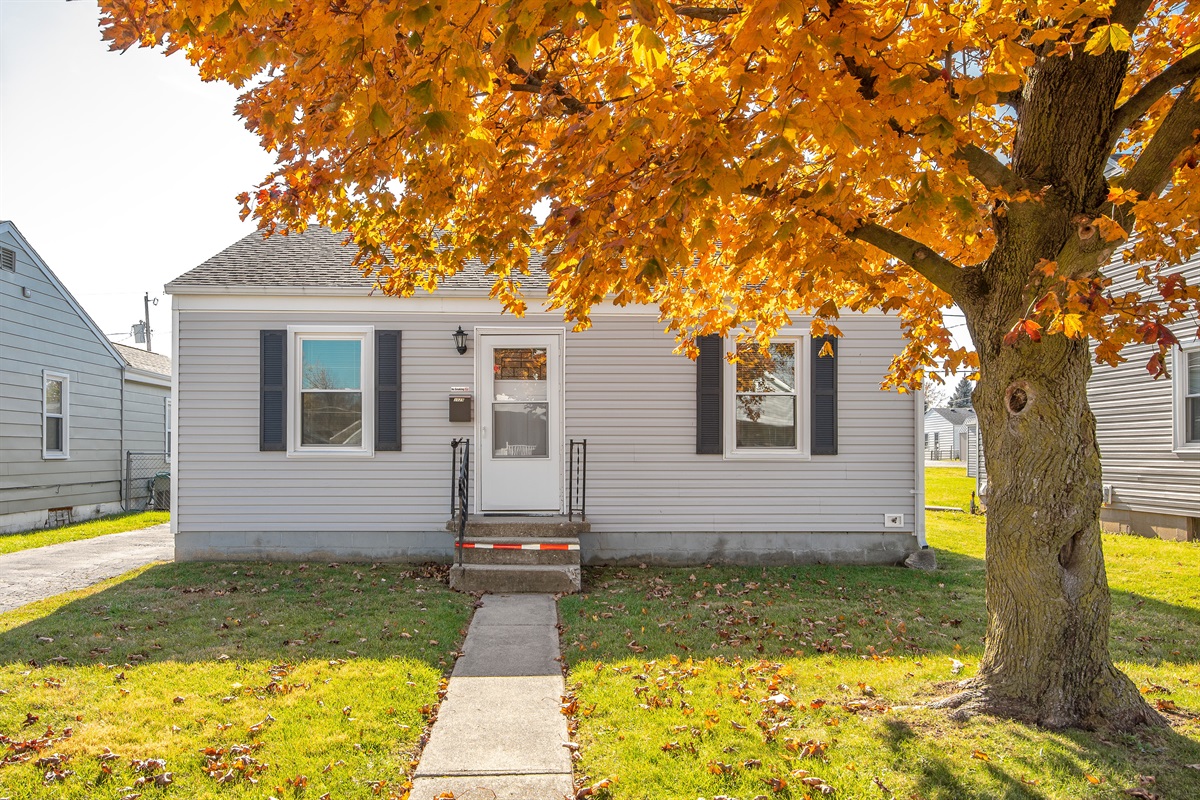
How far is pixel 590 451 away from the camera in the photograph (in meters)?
9.16

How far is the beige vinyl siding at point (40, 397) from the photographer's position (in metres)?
11.9

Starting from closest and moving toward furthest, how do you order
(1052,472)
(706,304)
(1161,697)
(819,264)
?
1. (819,264)
2. (1052,472)
3. (1161,697)
4. (706,304)

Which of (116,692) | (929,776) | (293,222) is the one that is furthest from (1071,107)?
(116,692)

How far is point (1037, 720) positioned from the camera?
3895 millimetres

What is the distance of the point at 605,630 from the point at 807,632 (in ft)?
5.39

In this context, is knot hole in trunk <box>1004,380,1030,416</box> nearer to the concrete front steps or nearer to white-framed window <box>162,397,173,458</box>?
the concrete front steps

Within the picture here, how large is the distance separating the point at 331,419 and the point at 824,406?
607 cm

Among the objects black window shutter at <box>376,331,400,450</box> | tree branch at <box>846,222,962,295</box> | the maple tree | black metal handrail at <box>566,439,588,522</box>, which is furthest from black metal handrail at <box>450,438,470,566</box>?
tree branch at <box>846,222,962,295</box>

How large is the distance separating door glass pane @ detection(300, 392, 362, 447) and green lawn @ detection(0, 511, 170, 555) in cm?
464

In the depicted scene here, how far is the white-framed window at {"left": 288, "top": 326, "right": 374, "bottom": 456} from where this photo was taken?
9.10 meters

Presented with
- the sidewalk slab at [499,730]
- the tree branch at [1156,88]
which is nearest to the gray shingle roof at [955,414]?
the tree branch at [1156,88]

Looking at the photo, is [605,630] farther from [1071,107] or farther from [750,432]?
[1071,107]

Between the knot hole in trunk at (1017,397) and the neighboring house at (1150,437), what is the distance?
7518mm

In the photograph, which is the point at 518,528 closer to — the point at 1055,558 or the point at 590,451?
the point at 590,451
